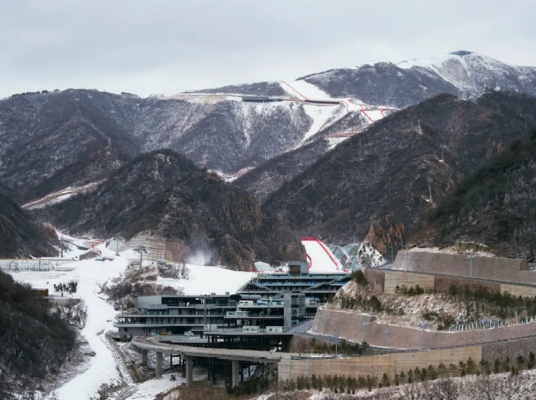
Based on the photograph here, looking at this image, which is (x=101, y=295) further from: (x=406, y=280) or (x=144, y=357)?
(x=406, y=280)

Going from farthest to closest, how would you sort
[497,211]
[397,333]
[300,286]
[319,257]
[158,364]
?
[319,257]
[300,286]
[158,364]
[497,211]
[397,333]

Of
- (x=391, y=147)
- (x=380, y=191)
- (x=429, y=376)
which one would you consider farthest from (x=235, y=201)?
(x=429, y=376)

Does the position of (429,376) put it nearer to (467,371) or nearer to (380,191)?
(467,371)

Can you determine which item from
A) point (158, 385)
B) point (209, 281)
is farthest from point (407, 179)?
point (158, 385)

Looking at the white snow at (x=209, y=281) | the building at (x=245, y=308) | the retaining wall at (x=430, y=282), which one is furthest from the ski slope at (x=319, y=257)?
the retaining wall at (x=430, y=282)

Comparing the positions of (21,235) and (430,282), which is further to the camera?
(21,235)

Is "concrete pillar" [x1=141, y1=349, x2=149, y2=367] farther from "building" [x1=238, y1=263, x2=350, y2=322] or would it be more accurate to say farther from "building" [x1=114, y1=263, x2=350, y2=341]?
"building" [x1=238, y1=263, x2=350, y2=322]

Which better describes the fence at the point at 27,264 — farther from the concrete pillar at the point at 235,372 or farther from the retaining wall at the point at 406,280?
the retaining wall at the point at 406,280
